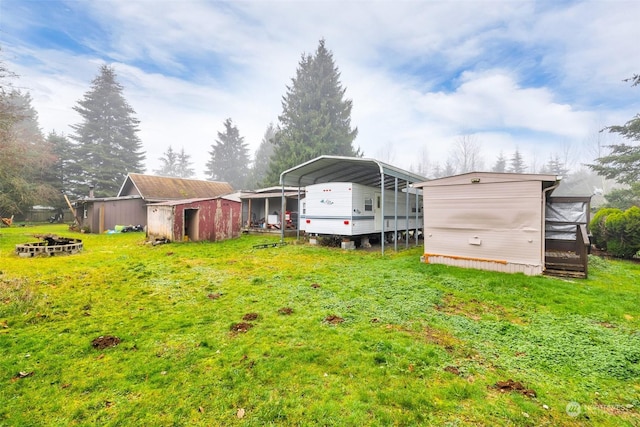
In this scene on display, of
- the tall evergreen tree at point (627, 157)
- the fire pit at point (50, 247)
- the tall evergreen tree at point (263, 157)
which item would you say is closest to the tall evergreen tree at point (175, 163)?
the tall evergreen tree at point (263, 157)

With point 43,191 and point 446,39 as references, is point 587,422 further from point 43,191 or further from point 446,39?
point 43,191

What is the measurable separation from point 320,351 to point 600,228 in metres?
12.5

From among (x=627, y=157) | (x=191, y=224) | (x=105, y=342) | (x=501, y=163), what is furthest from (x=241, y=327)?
(x=501, y=163)

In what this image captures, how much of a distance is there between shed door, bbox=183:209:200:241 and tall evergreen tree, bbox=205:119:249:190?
32.5 metres

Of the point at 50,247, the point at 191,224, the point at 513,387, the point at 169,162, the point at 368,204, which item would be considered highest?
the point at 169,162

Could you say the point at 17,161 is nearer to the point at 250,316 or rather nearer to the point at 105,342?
the point at 105,342

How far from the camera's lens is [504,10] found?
1017 cm

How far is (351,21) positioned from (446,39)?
15.1ft

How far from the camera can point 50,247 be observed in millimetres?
8695

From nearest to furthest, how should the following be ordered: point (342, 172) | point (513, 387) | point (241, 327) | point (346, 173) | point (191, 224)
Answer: point (513, 387)
point (241, 327)
point (342, 172)
point (346, 173)
point (191, 224)

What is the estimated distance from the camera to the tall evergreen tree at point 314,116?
26.9m

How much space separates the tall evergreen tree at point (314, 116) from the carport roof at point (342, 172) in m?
14.0

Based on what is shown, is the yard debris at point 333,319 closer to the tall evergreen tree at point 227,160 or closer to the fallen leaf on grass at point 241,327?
the fallen leaf on grass at point 241,327

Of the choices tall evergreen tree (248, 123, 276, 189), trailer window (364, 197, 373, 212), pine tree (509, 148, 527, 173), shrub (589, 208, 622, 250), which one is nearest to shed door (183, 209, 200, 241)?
trailer window (364, 197, 373, 212)
